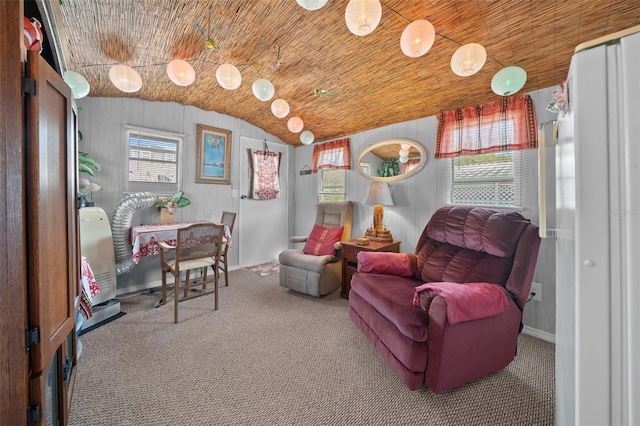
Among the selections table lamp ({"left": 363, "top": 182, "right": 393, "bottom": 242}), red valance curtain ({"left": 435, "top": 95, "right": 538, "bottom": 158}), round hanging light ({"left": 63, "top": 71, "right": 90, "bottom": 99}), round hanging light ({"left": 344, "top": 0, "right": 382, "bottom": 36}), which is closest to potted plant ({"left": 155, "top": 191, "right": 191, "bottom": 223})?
round hanging light ({"left": 63, "top": 71, "right": 90, "bottom": 99})

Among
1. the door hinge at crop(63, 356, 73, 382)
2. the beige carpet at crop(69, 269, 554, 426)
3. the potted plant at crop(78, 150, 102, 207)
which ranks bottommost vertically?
the beige carpet at crop(69, 269, 554, 426)

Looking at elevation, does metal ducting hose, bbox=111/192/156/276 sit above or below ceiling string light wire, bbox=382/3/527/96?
below

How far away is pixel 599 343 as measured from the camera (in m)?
0.54

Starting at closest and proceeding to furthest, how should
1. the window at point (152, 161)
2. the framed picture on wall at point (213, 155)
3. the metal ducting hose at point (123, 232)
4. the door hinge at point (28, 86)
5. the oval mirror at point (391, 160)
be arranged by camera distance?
1. the door hinge at point (28, 86)
2. the metal ducting hose at point (123, 232)
3. the oval mirror at point (391, 160)
4. the window at point (152, 161)
5. the framed picture on wall at point (213, 155)

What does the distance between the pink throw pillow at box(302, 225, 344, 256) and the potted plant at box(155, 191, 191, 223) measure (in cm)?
176

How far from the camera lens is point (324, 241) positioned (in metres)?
3.26

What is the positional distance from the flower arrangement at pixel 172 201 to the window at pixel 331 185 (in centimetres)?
202

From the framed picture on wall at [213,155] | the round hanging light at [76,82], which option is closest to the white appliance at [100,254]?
the round hanging light at [76,82]

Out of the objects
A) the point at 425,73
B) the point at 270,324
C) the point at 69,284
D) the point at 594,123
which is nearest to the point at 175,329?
the point at 270,324

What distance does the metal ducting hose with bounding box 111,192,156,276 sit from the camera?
2.67m

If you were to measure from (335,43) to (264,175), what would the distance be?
2515 millimetres

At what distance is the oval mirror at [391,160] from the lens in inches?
115

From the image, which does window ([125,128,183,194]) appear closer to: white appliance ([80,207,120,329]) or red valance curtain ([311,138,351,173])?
white appliance ([80,207,120,329])

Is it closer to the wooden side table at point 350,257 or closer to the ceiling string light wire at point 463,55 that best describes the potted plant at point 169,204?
the wooden side table at point 350,257
